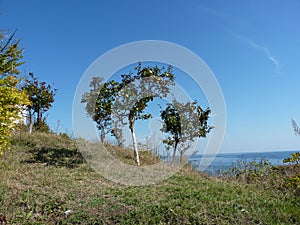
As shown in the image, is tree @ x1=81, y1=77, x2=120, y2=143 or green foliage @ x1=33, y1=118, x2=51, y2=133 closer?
tree @ x1=81, y1=77, x2=120, y2=143

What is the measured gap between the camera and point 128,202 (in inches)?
154

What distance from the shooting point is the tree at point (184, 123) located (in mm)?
8719

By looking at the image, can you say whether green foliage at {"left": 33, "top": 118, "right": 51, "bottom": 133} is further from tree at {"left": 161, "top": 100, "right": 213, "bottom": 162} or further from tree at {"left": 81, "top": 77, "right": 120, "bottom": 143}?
tree at {"left": 161, "top": 100, "right": 213, "bottom": 162}

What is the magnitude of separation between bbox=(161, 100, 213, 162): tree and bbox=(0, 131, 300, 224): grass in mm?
2885

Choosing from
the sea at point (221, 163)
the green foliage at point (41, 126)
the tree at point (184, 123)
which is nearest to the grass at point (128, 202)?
the sea at point (221, 163)

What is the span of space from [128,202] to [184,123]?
17.0 ft

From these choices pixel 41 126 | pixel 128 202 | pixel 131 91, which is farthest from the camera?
pixel 41 126

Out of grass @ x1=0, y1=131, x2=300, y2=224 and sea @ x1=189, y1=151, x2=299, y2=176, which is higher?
sea @ x1=189, y1=151, x2=299, y2=176

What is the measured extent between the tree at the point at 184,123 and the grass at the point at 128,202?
9.46 ft

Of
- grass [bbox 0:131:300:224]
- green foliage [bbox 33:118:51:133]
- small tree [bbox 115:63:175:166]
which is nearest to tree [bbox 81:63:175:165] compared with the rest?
small tree [bbox 115:63:175:166]

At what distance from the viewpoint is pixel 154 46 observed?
20.6 ft

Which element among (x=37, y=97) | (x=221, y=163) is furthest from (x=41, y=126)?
(x=221, y=163)

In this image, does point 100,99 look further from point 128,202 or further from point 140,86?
point 128,202

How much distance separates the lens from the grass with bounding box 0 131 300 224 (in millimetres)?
3420
